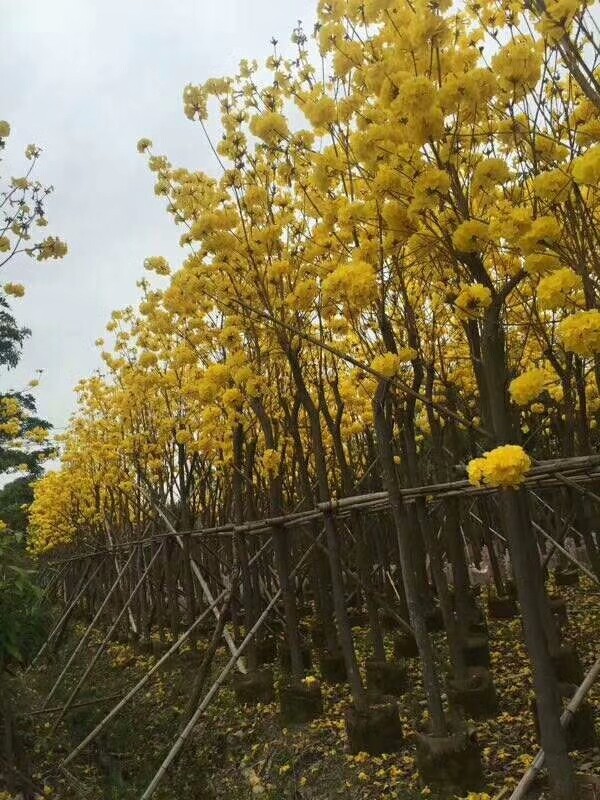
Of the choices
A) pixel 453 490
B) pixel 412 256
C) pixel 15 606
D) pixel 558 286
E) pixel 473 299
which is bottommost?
pixel 15 606

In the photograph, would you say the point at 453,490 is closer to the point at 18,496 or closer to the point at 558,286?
the point at 558,286

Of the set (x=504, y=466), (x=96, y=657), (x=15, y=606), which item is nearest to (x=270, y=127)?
(x=504, y=466)

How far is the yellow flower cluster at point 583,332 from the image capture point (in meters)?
2.27

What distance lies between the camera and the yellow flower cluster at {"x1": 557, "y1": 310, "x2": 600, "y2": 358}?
2.27 m

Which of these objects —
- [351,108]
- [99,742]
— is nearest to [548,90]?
[351,108]

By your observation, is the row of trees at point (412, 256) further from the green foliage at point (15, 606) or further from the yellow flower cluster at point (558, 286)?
→ the green foliage at point (15, 606)

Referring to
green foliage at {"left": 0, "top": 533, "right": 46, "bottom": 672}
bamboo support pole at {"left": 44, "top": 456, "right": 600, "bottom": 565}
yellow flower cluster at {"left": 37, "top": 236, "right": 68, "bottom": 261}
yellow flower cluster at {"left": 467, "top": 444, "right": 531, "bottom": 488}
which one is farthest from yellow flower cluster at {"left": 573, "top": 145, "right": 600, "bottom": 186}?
green foliage at {"left": 0, "top": 533, "right": 46, "bottom": 672}

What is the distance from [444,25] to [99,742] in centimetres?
742

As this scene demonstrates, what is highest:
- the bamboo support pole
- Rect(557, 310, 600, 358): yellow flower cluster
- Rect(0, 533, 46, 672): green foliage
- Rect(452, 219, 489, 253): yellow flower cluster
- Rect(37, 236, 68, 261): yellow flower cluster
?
Rect(37, 236, 68, 261): yellow flower cluster

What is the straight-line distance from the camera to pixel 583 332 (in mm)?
2285

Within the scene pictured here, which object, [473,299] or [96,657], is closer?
[473,299]

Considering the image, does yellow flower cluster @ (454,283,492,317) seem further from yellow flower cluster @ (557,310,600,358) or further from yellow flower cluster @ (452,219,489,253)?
yellow flower cluster @ (557,310,600,358)

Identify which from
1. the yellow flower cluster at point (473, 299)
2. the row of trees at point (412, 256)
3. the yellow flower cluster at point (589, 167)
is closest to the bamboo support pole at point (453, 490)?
the row of trees at point (412, 256)

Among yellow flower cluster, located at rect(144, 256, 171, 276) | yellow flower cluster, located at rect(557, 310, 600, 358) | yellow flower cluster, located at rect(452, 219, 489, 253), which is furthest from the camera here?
yellow flower cluster, located at rect(144, 256, 171, 276)
